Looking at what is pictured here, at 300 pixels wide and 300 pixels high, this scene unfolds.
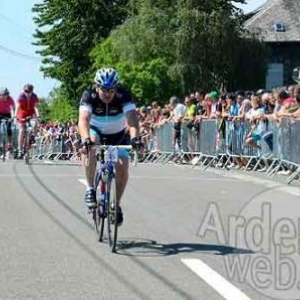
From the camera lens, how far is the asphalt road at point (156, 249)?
25.8 feet

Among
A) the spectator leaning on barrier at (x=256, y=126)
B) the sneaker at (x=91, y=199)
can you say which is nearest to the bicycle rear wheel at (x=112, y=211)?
the sneaker at (x=91, y=199)

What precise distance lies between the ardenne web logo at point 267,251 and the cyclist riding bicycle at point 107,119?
1.53 m

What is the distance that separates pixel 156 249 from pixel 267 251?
151 cm

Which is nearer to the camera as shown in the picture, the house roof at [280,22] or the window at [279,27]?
the house roof at [280,22]

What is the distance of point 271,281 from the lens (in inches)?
301

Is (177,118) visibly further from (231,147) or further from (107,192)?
(107,192)

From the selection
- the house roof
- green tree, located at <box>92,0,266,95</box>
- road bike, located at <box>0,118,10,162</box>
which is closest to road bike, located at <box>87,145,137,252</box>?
road bike, located at <box>0,118,10,162</box>

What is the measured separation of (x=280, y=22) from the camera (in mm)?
84250

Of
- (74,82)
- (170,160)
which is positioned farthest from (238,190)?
(74,82)

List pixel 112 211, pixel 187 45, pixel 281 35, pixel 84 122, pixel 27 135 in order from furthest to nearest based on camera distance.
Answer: pixel 281 35 < pixel 187 45 < pixel 27 135 < pixel 84 122 < pixel 112 211

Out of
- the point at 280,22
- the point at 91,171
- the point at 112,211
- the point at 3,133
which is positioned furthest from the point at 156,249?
the point at 280,22

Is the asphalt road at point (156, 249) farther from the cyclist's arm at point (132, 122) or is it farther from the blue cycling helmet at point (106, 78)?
the blue cycling helmet at point (106, 78)

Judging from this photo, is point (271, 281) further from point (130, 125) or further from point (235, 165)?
point (235, 165)

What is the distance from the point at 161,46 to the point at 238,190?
45.5 metres
